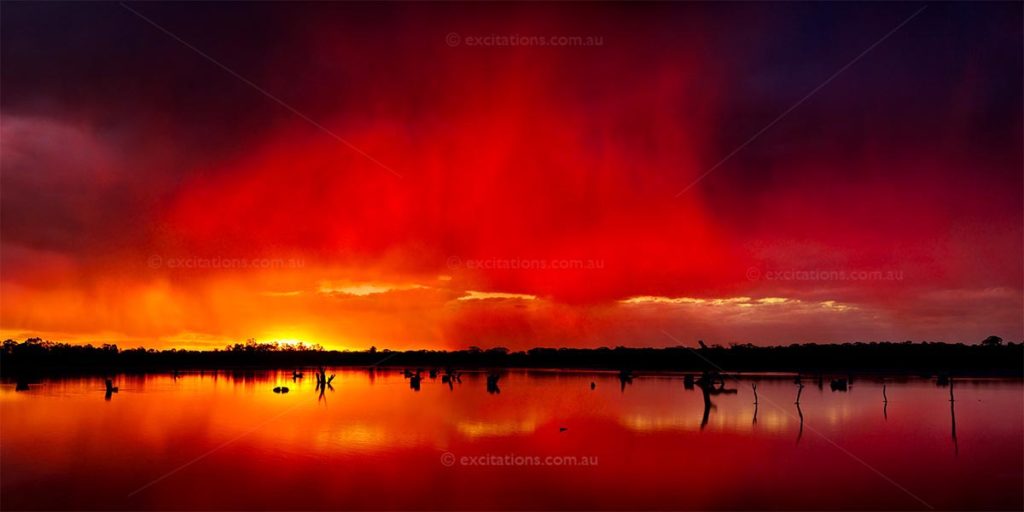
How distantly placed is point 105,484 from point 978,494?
102 feet

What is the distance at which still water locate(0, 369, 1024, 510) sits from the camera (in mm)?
24266

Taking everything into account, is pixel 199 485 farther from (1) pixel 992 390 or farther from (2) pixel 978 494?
(1) pixel 992 390

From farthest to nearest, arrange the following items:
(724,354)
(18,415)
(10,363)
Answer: (724,354)
(10,363)
(18,415)

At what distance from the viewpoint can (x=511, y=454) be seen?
3297 centimetres

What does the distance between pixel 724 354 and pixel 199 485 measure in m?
120

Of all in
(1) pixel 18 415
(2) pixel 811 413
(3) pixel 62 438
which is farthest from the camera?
(2) pixel 811 413

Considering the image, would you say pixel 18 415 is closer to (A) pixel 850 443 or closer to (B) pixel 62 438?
(B) pixel 62 438

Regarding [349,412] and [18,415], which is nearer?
[18,415]

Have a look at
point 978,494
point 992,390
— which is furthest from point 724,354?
point 978,494

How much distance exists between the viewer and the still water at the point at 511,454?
24266 mm

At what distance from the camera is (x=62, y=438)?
3662cm

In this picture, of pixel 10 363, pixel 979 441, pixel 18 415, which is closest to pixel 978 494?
pixel 979 441

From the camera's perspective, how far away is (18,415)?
1815 inches

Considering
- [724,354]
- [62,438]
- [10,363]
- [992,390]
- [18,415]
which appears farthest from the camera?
[724,354]
